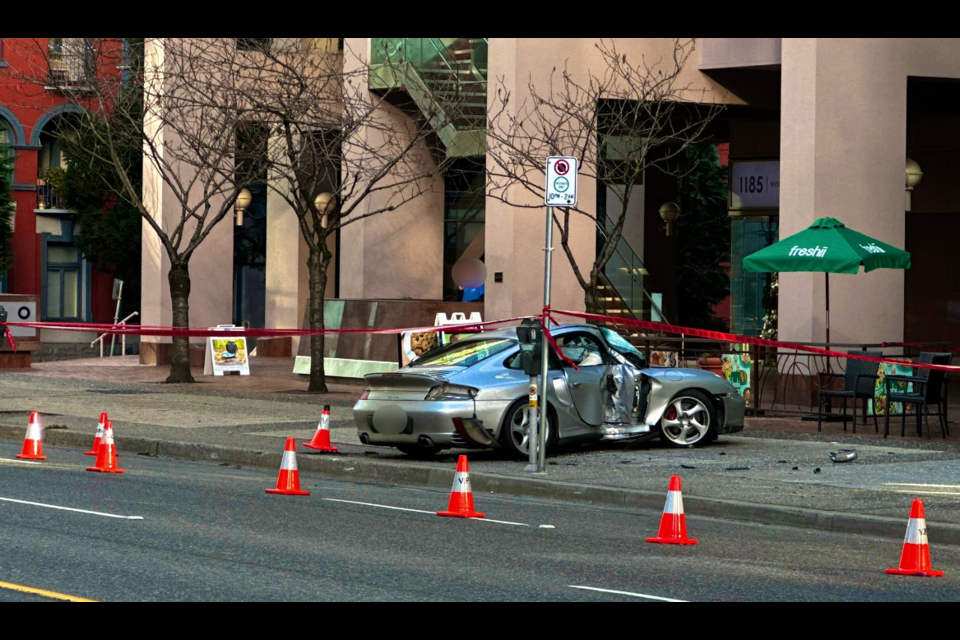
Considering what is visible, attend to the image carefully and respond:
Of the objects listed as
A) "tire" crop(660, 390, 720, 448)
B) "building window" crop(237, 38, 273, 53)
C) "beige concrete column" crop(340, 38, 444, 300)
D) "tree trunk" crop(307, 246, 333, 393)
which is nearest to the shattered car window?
"tire" crop(660, 390, 720, 448)

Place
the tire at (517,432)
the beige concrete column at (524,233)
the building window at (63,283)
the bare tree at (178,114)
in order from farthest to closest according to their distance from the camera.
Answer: the building window at (63,283)
the bare tree at (178,114)
the beige concrete column at (524,233)
the tire at (517,432)

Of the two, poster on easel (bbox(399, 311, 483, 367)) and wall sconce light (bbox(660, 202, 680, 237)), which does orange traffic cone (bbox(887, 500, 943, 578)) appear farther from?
wall sconce light (bbox(660, 202, 680, 237))

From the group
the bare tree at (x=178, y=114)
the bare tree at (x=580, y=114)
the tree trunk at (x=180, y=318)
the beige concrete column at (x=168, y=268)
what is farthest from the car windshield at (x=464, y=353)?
the beige concrete column at (x=168, y=268)

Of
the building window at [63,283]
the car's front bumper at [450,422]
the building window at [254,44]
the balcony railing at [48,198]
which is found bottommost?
the car's front bumper at [450,422]

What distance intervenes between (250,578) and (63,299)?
45317 mm

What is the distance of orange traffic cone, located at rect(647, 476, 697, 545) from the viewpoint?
1058cm

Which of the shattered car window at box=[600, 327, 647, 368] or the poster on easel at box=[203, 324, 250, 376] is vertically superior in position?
the shattered car window at box=[600, 327, 647, 368]

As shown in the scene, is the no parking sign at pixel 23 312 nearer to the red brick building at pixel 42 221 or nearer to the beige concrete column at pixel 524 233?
the beige concrete column at pixel 524 233

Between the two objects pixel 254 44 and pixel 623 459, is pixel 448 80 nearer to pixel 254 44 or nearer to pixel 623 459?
pixel 254 44

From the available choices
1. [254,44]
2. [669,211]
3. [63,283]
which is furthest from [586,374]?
[63,283]

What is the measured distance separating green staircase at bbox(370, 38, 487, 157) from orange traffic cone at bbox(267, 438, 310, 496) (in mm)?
14721

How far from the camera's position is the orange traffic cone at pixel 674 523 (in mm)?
10578

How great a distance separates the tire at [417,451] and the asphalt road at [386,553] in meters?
2.03

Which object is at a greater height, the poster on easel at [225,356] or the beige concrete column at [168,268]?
the beige concrete column at [168,268]
